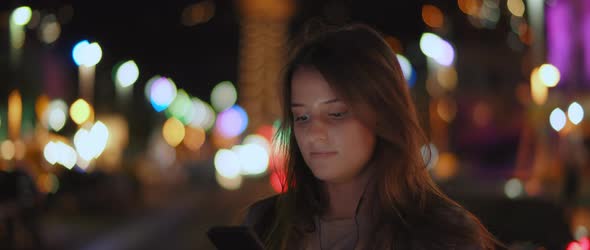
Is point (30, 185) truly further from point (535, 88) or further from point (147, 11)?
point (147, 11)

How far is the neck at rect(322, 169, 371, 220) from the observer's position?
273 centimetres

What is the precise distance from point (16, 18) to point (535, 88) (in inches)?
367

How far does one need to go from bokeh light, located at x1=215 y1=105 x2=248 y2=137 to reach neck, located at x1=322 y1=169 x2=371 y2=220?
96816 mm

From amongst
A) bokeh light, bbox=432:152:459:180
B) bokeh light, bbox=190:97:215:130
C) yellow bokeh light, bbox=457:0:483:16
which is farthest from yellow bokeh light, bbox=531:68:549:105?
bokeh light, bbox=190:97:215:130

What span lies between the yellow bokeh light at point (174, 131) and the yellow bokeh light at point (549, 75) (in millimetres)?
56983

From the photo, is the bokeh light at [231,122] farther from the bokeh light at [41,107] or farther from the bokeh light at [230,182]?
the bokeh light at [41,107]

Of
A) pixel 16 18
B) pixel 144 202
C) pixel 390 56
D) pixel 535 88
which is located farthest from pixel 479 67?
pixel 390 56

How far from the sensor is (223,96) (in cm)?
10538

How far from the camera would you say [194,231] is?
54.6 ft

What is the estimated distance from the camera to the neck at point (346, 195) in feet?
8.95

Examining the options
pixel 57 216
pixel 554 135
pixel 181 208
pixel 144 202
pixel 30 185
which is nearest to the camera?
pixel 30 185

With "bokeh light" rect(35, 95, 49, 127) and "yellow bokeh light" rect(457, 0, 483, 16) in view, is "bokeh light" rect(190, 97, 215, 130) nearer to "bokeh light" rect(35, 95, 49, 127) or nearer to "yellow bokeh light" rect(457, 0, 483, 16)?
"bokeh light" rect(35, 95, 49, 127)

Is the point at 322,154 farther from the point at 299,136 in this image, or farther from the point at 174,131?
the point at 174,131

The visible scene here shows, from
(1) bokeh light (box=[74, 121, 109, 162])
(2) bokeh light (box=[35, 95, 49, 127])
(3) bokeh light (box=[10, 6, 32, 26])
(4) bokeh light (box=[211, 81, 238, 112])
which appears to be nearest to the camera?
(3) bokeh light (box=[10, 6, 32, 26])
